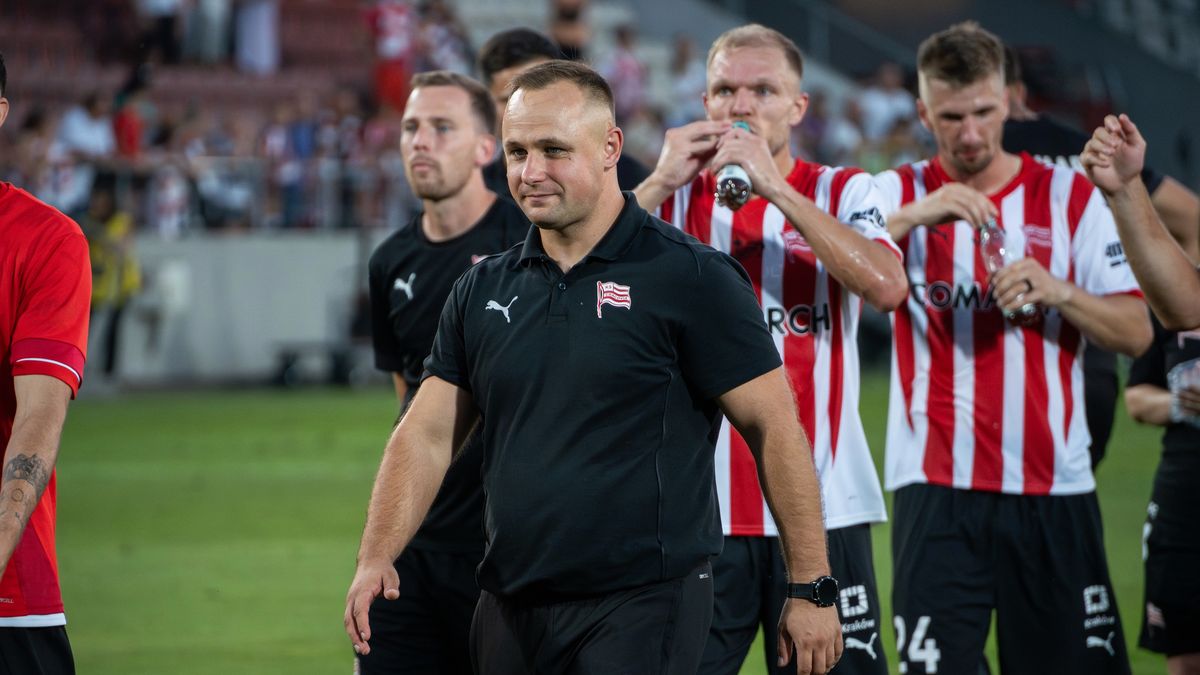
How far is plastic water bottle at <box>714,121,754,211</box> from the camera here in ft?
15.7

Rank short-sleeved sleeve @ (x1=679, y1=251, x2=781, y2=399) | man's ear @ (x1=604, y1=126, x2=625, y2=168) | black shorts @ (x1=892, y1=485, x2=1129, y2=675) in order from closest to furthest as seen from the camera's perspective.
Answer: short-sleeved sleeve @ (x1=679, y1=251, x2=781, y2=399), man's ear @ (x1=604, y1=126, x2=625, y2=168), black shorts @ (x1=892, y1=485, x2=1129, y2=675)

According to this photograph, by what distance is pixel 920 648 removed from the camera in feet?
17.7

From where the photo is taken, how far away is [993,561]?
5.44 meters

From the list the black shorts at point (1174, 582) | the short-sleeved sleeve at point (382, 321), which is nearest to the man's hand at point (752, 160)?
the short-sleeved sleeve at point (382, 321)

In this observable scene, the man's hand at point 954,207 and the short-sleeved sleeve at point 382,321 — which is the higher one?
the man's hand at point 954,207

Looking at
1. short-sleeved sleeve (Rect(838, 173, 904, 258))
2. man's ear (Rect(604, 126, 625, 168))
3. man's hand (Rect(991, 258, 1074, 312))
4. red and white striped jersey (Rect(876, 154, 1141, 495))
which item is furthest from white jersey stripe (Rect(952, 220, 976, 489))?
man's ear (Rect(604, 126, 625, 168))

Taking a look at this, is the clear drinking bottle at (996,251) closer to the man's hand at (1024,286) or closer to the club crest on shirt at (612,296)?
the man's hand at (1024,286)

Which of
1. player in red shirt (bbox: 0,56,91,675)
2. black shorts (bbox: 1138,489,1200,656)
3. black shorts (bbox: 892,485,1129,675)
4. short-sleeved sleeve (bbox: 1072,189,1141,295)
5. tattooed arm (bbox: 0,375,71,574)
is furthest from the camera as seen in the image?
black shorts (bbox: 1138,489,1200,656)

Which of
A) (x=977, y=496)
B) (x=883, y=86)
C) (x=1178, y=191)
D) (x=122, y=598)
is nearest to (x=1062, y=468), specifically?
(x=977, y=496)

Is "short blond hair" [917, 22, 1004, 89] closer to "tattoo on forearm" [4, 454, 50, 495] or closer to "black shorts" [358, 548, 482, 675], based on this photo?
"black shorts" [358, 548, 482, 675]

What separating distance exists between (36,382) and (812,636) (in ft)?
6.39

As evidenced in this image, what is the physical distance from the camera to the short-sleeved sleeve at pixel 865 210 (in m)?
5.02

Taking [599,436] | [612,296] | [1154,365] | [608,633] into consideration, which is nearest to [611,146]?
[612,296]

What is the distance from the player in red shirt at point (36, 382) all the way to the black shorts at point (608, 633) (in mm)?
1101
